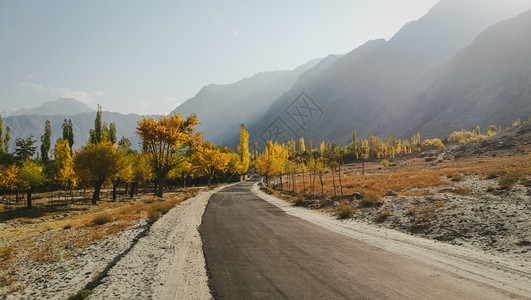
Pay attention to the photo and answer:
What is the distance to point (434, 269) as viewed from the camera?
8922mm

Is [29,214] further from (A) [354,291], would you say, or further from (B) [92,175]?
(A) [354,291]

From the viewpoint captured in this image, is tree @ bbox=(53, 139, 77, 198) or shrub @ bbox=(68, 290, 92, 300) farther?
tree @ bbox=(53, 139, 77, 198)

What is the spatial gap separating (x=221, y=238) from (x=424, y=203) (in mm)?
16277

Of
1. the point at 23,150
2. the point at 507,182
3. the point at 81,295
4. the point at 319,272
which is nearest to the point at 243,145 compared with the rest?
the point at 23,150

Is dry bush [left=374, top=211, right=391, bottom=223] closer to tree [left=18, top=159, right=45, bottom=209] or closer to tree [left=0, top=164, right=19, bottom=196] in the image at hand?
tree [left=18, top=159, right=45, bottom=209]

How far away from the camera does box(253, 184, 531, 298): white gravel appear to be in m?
7.90

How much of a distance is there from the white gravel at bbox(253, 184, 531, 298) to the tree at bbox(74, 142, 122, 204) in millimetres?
40045

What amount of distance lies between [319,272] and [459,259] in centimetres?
612

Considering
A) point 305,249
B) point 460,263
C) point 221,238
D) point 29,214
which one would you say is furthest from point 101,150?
point 460,263

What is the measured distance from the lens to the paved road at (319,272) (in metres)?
7.04

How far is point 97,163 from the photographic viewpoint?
40.9m

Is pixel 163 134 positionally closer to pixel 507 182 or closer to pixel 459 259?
pixel 459 259

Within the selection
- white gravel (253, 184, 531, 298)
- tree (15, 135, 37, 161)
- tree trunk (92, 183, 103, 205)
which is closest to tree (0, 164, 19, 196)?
tree (15, 135, 37, 161)

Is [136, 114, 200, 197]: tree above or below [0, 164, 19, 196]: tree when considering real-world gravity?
above
